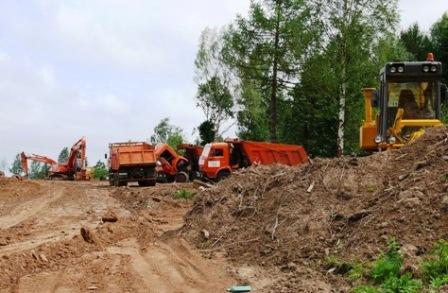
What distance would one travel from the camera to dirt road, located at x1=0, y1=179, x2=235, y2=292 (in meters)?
8.39

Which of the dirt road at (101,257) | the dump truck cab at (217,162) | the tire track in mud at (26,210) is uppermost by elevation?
the dump truck cab at (217,162)

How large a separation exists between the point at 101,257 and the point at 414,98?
294 inches

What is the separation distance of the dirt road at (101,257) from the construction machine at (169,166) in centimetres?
1769

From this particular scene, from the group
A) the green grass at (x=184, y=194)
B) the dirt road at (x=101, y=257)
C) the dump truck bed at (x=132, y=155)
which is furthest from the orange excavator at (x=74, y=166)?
the dirt road at (x=101, y=257)

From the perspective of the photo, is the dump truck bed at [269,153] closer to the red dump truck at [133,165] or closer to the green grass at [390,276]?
the red dump truck at [133,165]

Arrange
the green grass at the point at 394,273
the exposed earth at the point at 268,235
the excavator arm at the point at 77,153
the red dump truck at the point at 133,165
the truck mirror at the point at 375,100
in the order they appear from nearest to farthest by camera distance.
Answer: the green grass at the point at 394,273, the exposed earth at the point at 268,235, the truck mirror at the point at 375,100, the red dump truck at the point at 133,165, the excavator arm at the point at 77,153

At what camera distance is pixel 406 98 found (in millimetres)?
13859

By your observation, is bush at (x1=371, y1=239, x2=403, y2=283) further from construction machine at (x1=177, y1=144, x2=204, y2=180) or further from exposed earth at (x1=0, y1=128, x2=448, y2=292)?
construction machine at (x1=177, y1=144, x2=204, y2=180)

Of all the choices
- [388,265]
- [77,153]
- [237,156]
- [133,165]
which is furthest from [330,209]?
[77,153]

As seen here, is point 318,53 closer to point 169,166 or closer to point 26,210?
point 169,166

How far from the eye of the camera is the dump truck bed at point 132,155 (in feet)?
104

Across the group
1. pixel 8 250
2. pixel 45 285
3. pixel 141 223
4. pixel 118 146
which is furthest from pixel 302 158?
pixel 45 285

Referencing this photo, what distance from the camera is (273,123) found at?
37.7 metres

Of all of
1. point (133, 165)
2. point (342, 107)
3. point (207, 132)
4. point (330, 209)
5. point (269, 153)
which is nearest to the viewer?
point (330, 209)
